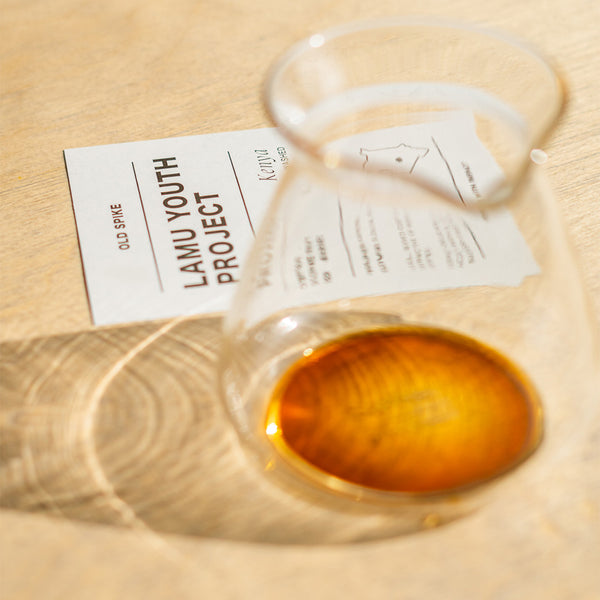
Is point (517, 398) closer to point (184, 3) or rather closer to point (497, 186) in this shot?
point (497, 186)

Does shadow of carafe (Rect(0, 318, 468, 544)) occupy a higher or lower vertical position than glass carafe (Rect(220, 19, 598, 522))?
lower

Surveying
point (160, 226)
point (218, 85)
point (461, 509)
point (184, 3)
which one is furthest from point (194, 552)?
point (184, 3)

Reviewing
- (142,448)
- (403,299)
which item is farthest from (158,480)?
(403,299)

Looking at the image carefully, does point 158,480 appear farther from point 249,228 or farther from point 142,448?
point 249,228
